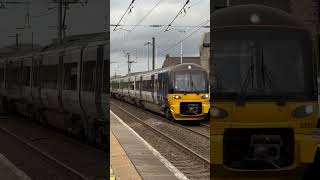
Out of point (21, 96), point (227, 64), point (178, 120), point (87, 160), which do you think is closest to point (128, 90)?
point (178, 120)

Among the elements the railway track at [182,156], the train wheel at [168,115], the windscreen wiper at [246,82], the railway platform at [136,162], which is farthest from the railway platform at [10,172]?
the train wheel at [168,115]

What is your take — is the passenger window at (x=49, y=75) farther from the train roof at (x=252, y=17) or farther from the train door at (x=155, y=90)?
the train door at (x=155, y=90)

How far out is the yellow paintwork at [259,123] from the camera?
3.43 m

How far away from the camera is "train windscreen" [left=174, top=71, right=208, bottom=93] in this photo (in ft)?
50.9

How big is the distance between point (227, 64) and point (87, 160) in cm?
431

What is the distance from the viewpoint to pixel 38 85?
8367mm

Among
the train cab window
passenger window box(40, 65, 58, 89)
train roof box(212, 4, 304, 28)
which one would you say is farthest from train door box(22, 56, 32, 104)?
train roof box(212, 4, 304, 28)

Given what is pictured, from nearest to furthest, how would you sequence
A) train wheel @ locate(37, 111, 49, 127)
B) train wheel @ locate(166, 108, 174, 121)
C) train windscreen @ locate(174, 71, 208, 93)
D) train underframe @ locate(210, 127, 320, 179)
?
train underframe @ locate(210, 127, 320, 179) < train wheel @ locate(37, 111, 49, 127) < train windscreen @ locate(174, 71, 208, 93) < train wheel @ locate(166, 108, 174, 121)

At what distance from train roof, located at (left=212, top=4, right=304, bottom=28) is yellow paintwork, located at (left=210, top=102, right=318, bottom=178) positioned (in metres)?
0.60

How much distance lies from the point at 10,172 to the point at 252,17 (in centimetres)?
518

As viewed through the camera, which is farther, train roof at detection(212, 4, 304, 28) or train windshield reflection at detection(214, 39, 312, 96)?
train windshield reflection at detection(214, 39, 312, 96)

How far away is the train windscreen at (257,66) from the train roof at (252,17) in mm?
93

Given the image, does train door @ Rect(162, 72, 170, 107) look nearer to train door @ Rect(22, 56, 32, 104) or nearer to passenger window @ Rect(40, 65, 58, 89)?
train door @ Rect(22, 56, 32, 104)

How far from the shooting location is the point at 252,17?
11.4 ft
